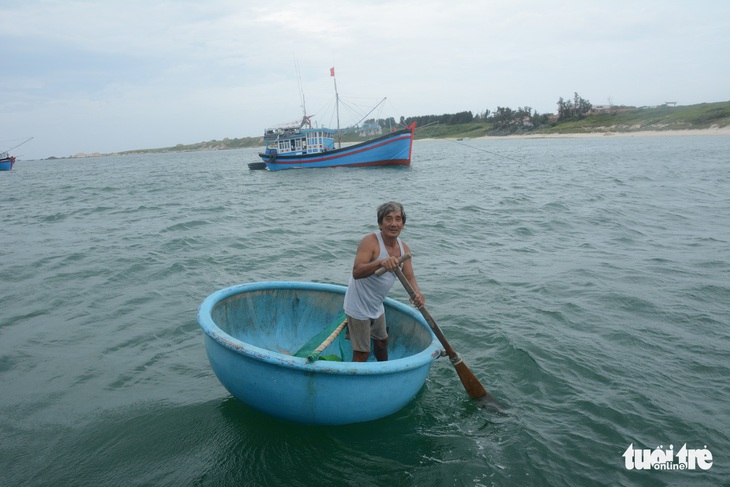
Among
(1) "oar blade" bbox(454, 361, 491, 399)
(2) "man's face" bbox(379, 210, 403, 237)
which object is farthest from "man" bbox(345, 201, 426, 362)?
(1) "oar blade" bbox(454, 361, 491, 399)

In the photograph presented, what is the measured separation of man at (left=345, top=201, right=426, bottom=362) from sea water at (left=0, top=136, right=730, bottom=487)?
2.47 ft

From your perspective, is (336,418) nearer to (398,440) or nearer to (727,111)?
(398,440)

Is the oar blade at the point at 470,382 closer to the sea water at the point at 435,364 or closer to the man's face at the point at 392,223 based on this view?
the sea water at the point at 435,364

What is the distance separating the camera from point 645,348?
5.58 m

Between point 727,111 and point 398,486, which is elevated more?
point 727,111

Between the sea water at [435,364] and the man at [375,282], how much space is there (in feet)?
2.47

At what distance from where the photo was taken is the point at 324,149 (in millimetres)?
40562

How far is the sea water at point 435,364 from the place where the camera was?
12.6 ft

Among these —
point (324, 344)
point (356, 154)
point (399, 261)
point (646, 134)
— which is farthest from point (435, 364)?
point (646, 134)

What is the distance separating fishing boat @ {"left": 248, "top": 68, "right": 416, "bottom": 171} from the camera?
37.1 metres

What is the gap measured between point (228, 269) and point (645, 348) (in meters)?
7.21

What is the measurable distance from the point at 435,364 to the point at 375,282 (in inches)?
64.7

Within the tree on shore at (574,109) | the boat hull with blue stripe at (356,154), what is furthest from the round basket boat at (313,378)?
the tree on shore at (574,109)

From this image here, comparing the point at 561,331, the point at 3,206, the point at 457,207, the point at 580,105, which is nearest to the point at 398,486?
the point at 561,331
